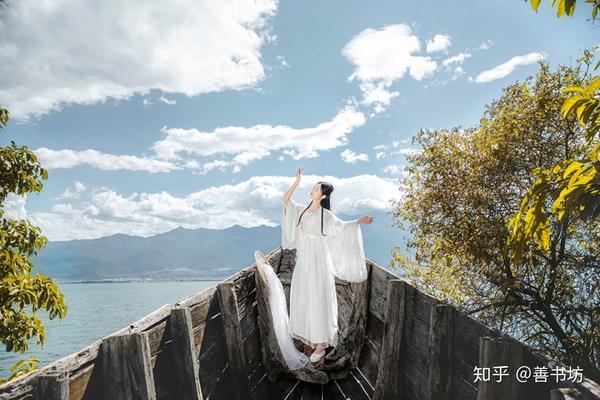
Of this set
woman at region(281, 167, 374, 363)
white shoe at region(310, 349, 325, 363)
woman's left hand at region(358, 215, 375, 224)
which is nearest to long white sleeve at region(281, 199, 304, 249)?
woman at region(281, 167, 374, 363)

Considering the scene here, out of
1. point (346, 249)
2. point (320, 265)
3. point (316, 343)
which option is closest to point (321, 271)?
point (320, 265)

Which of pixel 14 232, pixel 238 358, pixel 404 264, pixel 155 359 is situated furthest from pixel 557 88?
pixel 14 232

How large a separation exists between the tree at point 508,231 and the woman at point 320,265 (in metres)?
4.37

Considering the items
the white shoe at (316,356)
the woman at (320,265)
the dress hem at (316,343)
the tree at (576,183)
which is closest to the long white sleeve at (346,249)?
the woman at (320,265)

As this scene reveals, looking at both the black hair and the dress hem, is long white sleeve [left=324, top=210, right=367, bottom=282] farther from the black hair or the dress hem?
the dress hem

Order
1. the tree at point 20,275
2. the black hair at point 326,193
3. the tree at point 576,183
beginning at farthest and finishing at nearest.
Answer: the black hair at point 326,193 < the tree at point 20,275 < the tree at point 576,183

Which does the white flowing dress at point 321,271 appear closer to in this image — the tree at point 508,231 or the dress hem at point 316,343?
the dress hem at point 316,343

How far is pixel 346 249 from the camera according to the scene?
20.1 ft

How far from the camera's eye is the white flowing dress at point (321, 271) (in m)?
5.97

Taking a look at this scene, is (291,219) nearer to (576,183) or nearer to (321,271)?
(321,271)

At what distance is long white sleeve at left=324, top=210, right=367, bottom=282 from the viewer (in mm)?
5961

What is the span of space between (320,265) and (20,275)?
407cm

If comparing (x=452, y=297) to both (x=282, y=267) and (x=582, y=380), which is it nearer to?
(x=282, y=267)

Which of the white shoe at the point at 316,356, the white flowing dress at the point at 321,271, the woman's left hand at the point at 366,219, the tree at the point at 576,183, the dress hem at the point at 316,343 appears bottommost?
the white shoe at the point at 316,356
